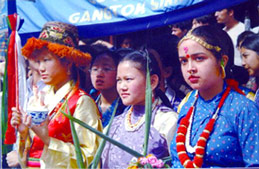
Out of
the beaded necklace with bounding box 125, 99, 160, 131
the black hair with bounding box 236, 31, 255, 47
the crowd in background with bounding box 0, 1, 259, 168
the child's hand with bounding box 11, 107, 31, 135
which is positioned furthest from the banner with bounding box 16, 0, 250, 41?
the child's hand with bounding box 11, 107, 31, 135

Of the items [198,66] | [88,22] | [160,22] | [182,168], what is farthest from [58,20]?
[182,168]

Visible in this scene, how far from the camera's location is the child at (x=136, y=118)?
10.4 ft

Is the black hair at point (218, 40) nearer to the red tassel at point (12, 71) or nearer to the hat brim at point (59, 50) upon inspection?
the hat brim at point (59, 50)

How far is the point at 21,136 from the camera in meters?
3.64

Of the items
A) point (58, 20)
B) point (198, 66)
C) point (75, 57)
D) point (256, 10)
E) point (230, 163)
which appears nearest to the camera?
point (230, 163)

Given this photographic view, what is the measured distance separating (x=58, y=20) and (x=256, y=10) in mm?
1515

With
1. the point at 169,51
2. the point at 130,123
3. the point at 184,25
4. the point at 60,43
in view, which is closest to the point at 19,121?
the point at 60,43

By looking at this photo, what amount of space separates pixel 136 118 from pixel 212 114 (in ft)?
1.99

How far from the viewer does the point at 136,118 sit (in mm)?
3307

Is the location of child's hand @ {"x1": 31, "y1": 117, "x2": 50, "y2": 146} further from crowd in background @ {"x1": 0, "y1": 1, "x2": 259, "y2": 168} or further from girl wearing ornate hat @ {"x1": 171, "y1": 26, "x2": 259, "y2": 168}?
A: girl wearing ornate hat @ {"x1": 171, "y1": 26, "x2": 259, "y2": 168}

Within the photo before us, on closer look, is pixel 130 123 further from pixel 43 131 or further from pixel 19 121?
pixel 19 121

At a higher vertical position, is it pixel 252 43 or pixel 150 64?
pixel 252 43

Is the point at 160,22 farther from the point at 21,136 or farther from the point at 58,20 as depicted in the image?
the point at 21,136

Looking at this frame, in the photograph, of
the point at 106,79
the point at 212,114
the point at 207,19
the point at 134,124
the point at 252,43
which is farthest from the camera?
the point at 106,79
